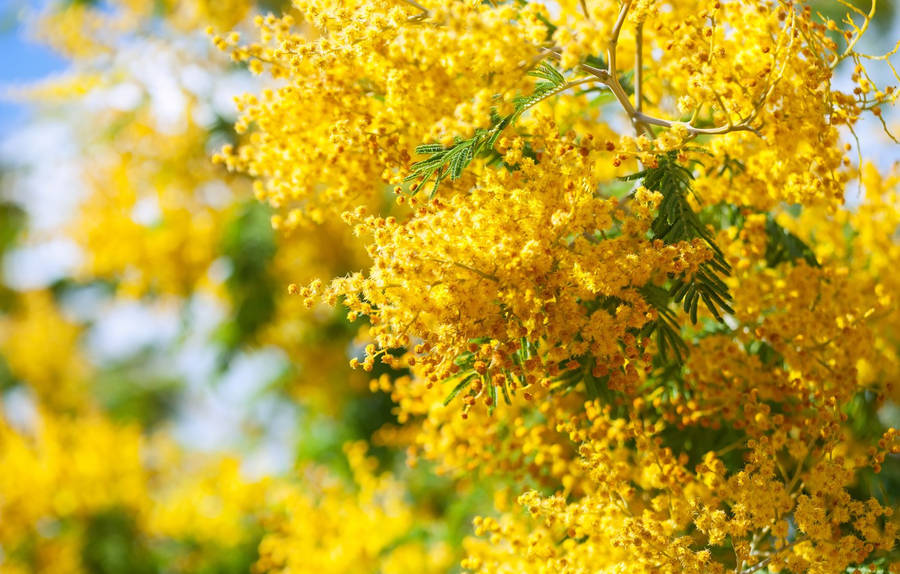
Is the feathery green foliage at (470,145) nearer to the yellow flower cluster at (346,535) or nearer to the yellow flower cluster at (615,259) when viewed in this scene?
the yellow flower cluster at (615,259)

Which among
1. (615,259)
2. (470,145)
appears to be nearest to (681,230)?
(615,259)

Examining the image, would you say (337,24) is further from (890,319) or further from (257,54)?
(890,319)

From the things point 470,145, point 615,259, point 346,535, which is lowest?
point 346,535

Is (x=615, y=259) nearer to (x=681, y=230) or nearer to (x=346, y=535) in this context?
(x=681, y=230)

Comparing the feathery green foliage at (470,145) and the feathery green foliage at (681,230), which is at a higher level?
the feathery green foliage at (470,145)

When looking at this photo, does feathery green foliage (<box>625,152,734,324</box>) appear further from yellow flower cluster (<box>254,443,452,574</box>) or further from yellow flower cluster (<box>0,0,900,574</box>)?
yellow flower cluster (<box>254,443,452,574</box>)

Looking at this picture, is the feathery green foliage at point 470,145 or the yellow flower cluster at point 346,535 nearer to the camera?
the feathery green foliage at point 470,145

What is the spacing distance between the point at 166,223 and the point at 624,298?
4033 millimetres

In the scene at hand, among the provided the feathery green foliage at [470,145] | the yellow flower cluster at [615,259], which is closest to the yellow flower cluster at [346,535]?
the yellow flower cluster at [615,259]

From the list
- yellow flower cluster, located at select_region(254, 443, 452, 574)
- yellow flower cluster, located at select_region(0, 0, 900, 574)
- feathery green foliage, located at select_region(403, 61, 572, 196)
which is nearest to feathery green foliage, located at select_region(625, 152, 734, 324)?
yellow flower cluster, located at select_region(0, 0, 900, 574)

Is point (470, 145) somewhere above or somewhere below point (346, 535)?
above

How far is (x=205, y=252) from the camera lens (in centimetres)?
498

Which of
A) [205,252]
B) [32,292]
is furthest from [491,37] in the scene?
[32,292]

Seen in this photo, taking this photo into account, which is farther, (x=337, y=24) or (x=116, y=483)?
(x=116, y=483)
